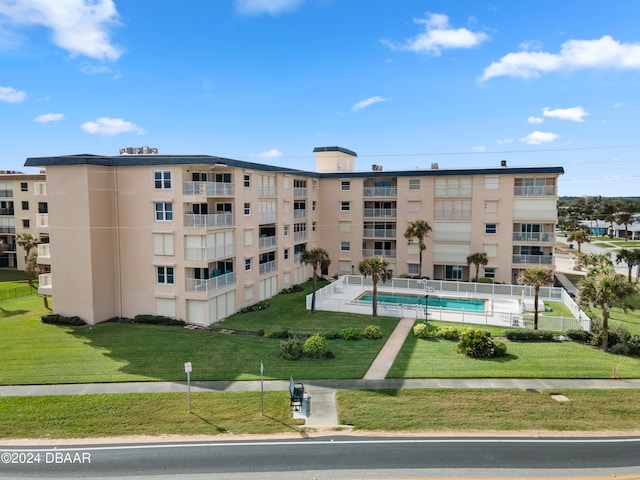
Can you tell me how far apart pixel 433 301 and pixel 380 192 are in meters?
15.6

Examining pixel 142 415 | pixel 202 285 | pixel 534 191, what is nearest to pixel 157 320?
pixel 202 285

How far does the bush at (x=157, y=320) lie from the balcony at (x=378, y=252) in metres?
25.8

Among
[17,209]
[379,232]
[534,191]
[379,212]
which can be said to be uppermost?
[534,191]

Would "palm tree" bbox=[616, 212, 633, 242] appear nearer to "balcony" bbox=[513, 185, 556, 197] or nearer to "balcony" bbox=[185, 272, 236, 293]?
"balcony" bbox=[513, 185, 556, 197]

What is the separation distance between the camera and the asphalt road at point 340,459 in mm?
15164

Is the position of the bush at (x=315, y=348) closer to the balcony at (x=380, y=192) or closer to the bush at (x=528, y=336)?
the bush at (x=528, y=336)

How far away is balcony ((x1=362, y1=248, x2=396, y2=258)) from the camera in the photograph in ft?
172

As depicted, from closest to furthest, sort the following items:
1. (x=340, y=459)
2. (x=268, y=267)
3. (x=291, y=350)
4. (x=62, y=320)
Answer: (x=340, y=459), (x=291, y=350), (x=62, y=320), (x=268, y=267)

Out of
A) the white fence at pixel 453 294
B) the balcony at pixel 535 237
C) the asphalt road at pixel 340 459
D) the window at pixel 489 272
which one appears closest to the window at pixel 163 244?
the white fence at pixel 453 294

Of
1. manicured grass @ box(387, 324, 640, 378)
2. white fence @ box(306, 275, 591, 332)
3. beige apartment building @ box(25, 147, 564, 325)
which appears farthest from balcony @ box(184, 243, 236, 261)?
manicured grass @ box(387, 324, 640, 378)

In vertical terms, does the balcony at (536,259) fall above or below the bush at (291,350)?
above

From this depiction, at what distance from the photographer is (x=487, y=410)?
64.5 feet

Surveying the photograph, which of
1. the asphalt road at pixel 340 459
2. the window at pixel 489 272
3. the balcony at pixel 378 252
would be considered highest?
the balcony at pixel 378 252

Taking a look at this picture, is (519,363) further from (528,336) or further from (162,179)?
(162,179)
